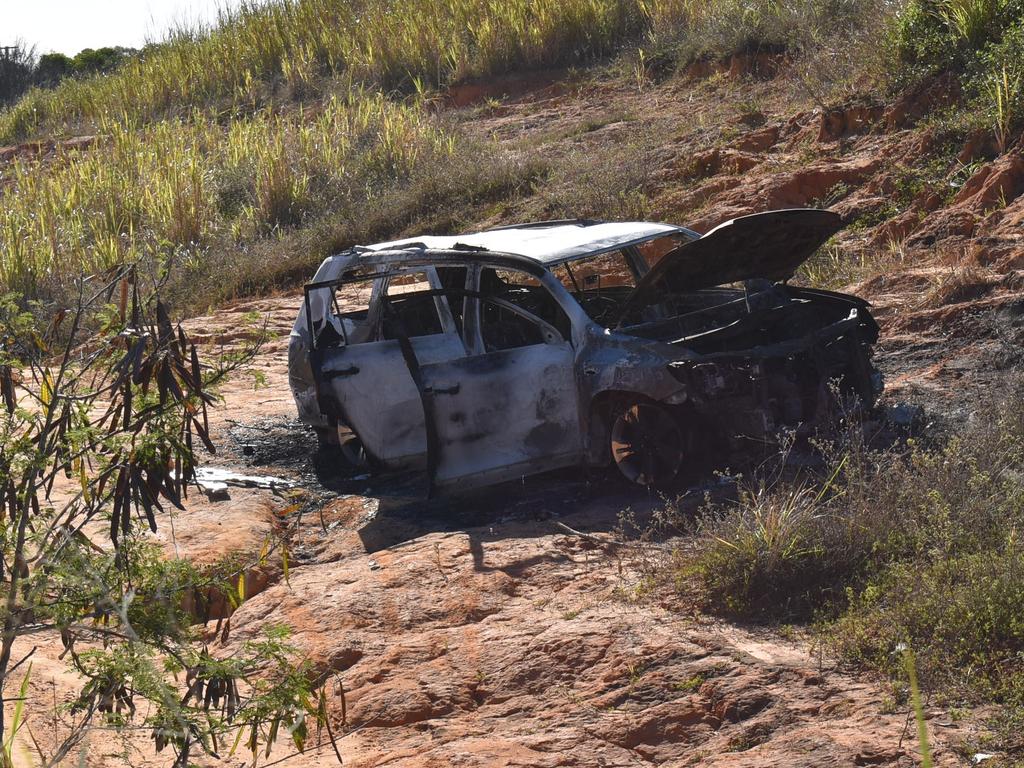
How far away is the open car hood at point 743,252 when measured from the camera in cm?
736

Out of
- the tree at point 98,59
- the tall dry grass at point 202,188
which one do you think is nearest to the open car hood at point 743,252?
the tall dry grass at point 202,188

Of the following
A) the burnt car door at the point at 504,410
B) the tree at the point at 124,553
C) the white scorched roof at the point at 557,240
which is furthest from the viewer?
the white scorched roof at the point at 557,240

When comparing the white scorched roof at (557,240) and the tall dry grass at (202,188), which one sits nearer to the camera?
the white scorched roof at (557,240)

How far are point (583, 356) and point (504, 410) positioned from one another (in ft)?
2.03

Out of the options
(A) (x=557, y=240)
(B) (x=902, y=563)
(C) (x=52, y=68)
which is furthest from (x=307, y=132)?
(C) (x=52, y=68)

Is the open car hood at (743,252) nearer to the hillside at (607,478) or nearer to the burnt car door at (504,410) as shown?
the burnt car door at (504,410)

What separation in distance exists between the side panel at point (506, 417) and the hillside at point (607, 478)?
29 cm

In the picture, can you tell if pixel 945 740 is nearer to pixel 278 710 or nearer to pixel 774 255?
pixel 278 710

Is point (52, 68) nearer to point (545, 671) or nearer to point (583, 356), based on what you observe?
point (583, 356)

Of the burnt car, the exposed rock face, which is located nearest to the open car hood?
the burnt car

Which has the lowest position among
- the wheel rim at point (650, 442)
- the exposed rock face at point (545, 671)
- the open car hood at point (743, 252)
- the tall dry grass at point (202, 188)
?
the exposed rock face at point (545, 671)

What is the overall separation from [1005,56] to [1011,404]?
7.45 m

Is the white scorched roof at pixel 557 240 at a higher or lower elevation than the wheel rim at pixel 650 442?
higher

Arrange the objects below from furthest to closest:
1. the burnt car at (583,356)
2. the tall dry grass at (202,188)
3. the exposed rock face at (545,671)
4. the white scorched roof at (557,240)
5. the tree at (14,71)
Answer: the tree at (14,71) → the tall dry grass at (202,188) → the white scorched roof at (557,240) → the burnt car at (583,356) → the exposed rock face at (545,671)
